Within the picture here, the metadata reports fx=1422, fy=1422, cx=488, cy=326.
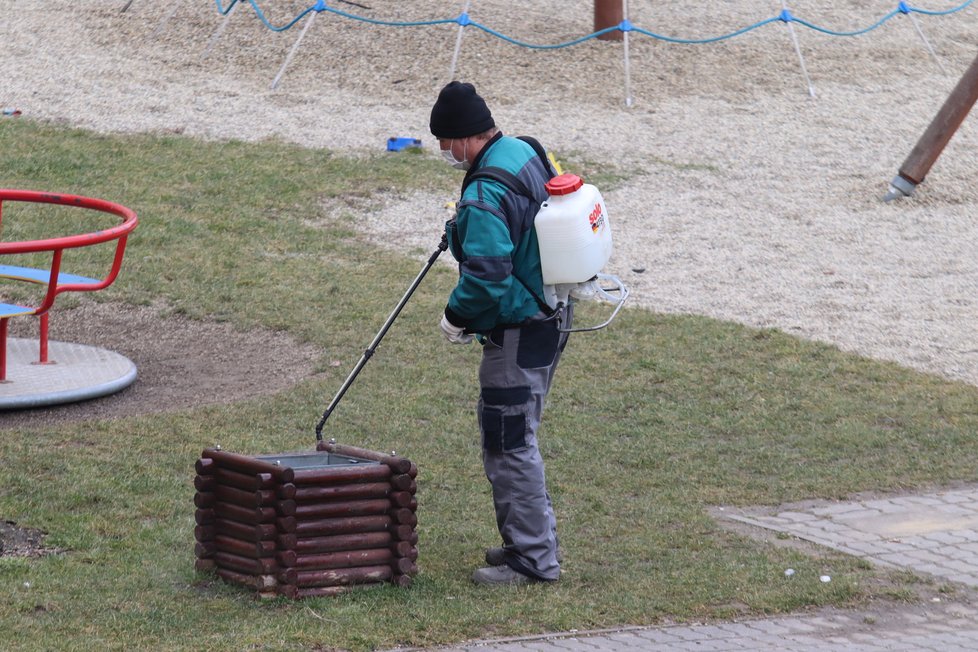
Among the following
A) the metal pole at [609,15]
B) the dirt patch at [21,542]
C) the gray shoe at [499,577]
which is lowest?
the dirt patch at [21,542]

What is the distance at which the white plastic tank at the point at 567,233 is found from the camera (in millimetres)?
4965

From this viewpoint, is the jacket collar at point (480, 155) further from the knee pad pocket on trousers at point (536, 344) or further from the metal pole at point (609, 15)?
the metal pole at point (609, 15)

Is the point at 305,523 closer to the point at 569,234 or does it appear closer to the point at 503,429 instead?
the point at 503,429

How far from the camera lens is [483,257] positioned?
4.85 metres

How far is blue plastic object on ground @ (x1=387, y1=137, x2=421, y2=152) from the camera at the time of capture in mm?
12922

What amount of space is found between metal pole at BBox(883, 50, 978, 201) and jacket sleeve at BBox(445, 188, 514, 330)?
8.06 meters

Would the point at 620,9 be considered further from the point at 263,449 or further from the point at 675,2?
the point at 263,449

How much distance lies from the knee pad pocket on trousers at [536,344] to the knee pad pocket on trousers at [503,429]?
19cm

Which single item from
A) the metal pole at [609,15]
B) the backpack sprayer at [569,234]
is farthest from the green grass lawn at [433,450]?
the metal pole at [609,15]

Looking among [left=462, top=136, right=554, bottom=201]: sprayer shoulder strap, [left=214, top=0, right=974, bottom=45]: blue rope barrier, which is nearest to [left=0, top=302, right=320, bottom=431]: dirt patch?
[left=462, top=136, right=554, bottom=201]: sprayer shoulder strap

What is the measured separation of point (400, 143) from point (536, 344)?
8.15 m

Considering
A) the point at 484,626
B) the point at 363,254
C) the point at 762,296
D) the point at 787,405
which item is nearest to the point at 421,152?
the point at 363,254

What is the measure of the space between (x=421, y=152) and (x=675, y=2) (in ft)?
22.3

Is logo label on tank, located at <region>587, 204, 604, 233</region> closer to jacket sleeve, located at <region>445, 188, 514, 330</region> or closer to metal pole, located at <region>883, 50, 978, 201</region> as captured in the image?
jacket sleeve, located at <region>445, 188, 514, 330</region>
